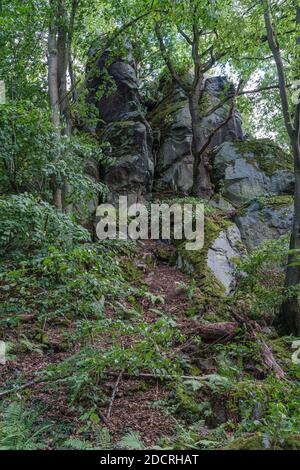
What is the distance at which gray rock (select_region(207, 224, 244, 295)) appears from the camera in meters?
8.64

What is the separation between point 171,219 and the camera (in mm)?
10922

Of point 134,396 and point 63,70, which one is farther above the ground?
Result: point 63,70

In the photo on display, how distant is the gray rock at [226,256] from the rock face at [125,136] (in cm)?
341

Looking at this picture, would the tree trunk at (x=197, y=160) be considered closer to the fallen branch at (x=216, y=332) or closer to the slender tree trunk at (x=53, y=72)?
the slender tree trunk at (x=53, y=72)

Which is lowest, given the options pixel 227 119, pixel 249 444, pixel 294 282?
pixel 249 444

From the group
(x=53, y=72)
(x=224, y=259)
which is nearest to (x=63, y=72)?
(x=53, y=72)

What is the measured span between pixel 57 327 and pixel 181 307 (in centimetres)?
257

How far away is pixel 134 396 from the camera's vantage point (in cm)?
420

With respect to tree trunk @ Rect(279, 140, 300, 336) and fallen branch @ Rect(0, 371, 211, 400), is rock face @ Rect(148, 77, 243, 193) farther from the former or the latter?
fallen branch @ Rect(0, 371, 211, 400)

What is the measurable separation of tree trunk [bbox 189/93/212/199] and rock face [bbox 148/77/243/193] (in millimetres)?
595

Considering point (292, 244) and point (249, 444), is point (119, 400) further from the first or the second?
point (292, 244)

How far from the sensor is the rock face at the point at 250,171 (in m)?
12.4

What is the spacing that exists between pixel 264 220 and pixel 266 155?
130 inches

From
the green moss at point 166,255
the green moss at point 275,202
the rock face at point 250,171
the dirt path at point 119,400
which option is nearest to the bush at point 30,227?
the dirt path at point 119,400
